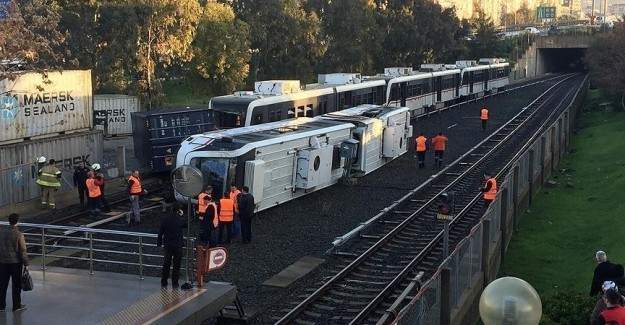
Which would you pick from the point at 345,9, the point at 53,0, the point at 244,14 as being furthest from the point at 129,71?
the point at 345,9

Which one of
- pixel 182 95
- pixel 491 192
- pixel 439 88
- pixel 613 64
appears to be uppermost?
pixel 613 64

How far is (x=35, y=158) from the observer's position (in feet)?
83.6

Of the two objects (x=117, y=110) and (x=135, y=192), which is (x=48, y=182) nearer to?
(x=135, y=192)

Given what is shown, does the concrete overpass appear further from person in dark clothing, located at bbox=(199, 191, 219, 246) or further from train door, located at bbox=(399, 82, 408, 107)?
person in dark clothing, located at bbox=(199, 191, 219, 246)

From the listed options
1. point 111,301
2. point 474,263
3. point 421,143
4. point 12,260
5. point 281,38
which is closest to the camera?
point 12,260

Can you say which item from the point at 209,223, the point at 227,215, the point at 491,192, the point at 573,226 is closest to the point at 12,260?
the point at 209,223

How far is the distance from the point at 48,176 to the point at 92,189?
162 centimetres

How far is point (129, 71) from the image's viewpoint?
155ft

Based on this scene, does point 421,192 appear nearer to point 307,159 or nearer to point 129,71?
point 307,159

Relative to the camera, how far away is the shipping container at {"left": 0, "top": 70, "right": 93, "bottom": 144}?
81.1ft

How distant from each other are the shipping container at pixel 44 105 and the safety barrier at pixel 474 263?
51.5 feet

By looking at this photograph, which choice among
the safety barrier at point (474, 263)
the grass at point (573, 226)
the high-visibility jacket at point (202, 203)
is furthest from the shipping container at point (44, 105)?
the grass at point (573, 226)

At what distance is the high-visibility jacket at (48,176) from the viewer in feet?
70.9

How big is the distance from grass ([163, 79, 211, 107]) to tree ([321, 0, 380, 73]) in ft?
41.7
